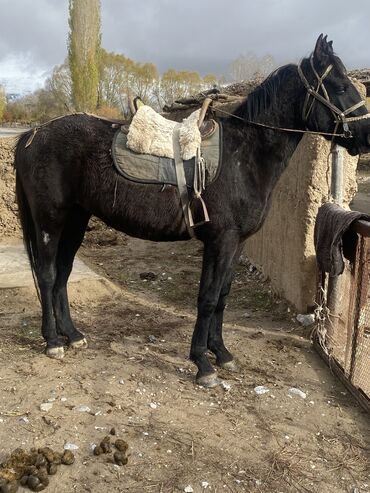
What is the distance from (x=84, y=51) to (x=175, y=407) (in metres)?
34.8

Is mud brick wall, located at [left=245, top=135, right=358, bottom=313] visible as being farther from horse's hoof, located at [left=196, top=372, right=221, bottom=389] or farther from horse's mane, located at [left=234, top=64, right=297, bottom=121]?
horse's hoof, located at [left=196, top=372, right=221, bottom=389]

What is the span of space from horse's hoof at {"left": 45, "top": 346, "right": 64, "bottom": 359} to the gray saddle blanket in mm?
1503

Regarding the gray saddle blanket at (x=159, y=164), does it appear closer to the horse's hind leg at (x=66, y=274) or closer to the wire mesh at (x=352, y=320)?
the horse's hind leg at (x=66, y=274)

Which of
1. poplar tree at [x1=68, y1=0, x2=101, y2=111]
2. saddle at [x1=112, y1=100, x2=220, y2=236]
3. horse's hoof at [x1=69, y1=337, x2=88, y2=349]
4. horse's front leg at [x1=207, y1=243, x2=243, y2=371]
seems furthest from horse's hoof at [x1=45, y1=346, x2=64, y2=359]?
poplar tree at [x1=68, y1=0, x2=101, y2=111]

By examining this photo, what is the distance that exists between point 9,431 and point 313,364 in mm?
2353

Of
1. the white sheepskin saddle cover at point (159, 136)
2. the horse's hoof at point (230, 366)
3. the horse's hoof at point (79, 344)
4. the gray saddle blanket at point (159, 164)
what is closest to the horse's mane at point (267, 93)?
the gray saddle blanket at point (159, 164)

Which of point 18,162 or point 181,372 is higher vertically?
point 18,162

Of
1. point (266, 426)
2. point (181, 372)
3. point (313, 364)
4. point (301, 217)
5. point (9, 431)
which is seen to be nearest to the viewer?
point (9, 431)

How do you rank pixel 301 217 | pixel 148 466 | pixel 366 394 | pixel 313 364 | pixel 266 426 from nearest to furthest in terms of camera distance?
pixel 148 466, pixel 266 426, pixel 366 394, pixel 313 364, pixel 301 217

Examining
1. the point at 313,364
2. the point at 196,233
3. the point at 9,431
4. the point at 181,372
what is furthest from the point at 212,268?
the point at 9,431

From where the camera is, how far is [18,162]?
369cm

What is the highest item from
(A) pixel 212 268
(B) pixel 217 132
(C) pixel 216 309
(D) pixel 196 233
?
(B) pixel 217 132

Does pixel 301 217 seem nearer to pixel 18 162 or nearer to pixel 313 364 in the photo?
pixel 313 364

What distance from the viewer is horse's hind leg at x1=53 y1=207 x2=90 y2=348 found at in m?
3.92
